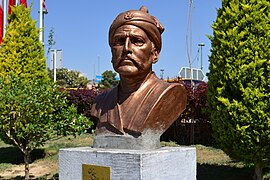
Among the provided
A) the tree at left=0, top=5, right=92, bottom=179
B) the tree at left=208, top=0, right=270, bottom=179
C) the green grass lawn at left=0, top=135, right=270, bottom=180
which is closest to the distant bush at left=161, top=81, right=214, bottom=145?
the green grass lawn at left=0, top=135, right=270, bottom=180

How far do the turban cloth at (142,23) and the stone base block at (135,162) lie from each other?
112 centimetres

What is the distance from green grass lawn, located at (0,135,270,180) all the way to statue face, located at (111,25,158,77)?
3.75 m

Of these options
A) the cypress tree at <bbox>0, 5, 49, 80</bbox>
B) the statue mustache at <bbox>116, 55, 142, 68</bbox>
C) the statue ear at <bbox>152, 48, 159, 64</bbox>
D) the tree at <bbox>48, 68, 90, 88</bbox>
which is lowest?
the statue mustache at <bbox>116, 55, 142, 68</bbox>

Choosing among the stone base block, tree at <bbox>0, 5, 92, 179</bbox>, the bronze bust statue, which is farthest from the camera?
tree at <bbox>0, 5, 92, 179</bbox>

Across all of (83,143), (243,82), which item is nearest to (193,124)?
(83,143)

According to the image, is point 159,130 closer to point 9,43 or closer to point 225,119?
point 225,119

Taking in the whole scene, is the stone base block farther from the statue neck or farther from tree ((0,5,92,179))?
tree ((0,5,92,179))

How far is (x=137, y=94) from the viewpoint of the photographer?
12.2ft

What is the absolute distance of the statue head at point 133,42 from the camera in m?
3.60

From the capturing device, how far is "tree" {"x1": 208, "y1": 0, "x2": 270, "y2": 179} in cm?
582

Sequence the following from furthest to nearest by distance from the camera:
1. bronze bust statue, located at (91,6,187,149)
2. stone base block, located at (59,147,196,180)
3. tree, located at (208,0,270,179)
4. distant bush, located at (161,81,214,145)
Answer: distant bush, located at (161,81,214,145)
tree, located at (208,0,270,179)
bronze bust statue, located at (91,6,187,149)
stone base block, located at (59,147,196,180)

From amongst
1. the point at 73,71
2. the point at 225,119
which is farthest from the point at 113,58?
the point at 73,71

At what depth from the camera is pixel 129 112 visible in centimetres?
364

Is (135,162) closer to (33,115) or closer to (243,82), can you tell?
(243,82)
